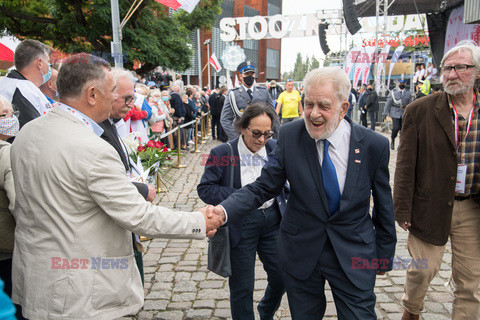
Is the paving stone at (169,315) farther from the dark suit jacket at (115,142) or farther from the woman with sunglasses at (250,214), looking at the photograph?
the dark suit jacket at (115,142)

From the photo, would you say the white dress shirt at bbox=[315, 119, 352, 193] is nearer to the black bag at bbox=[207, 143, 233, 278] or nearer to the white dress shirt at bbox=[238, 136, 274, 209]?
the white dress shirt at bbox=[238, 136, 274, 209]

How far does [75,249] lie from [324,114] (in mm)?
1545

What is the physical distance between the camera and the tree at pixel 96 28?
1351 cm

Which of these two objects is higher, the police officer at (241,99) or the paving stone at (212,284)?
the police officer at (241,99)

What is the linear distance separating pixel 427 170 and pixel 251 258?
1.54 meters

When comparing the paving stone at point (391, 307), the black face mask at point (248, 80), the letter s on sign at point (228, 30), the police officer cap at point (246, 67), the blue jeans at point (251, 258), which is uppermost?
the letter s on sign at point (228, 30)

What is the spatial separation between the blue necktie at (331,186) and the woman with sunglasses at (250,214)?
70 cm

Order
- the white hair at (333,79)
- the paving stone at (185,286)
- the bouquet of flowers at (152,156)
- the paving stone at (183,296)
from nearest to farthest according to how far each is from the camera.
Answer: the white hair at (333,79)
the paving stone at (183,296)
the paving stone at (185,286)
the bouquet of flowers at (152,156)

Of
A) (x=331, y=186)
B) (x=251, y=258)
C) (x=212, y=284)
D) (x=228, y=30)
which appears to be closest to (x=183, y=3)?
(x=212, y=284)

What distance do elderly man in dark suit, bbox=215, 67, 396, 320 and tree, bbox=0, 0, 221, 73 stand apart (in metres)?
11.6

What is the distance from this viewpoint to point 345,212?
2.31m

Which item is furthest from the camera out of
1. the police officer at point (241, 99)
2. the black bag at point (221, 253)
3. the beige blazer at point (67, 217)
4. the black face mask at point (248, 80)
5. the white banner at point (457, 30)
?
the white banner at point (457, 30)

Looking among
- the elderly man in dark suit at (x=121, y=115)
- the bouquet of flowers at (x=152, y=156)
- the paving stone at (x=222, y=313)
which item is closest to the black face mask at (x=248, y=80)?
the bouquet of flowers at (x=152, y=156)

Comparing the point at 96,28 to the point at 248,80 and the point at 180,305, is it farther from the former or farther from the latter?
the point at 180,305
